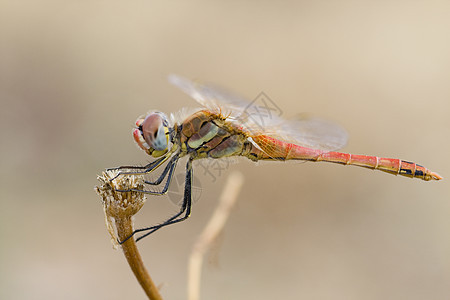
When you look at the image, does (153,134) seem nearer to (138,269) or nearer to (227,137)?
(227,137)

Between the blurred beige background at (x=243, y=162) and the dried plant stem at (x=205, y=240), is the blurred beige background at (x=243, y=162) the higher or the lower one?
the higher one

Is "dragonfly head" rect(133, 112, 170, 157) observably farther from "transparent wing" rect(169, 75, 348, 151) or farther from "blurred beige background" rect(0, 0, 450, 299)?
"blurred beige background" rect(0, 0, 450, 299)

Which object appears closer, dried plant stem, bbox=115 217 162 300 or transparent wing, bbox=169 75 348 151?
dried plant stem, bbox=115 217 162 300

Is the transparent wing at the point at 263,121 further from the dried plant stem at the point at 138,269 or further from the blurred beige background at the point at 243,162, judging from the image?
the blurred beige background at the point at 243,162

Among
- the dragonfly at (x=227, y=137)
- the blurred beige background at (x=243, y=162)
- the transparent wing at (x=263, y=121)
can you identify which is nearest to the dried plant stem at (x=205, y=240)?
the dragonfly at (x=227, y=137)

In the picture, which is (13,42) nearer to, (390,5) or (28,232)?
(28,232)

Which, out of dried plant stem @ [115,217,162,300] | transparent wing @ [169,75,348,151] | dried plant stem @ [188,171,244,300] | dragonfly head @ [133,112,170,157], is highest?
transparent wing @ [169,75,348,151]

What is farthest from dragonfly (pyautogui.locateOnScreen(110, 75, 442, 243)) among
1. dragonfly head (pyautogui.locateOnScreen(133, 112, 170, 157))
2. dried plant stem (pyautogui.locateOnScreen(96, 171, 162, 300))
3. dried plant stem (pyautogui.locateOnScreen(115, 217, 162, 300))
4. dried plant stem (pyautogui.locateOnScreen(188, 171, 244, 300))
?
dried plant stem (pyautogui.locateOnScreen(115, 217, 162, 300))
